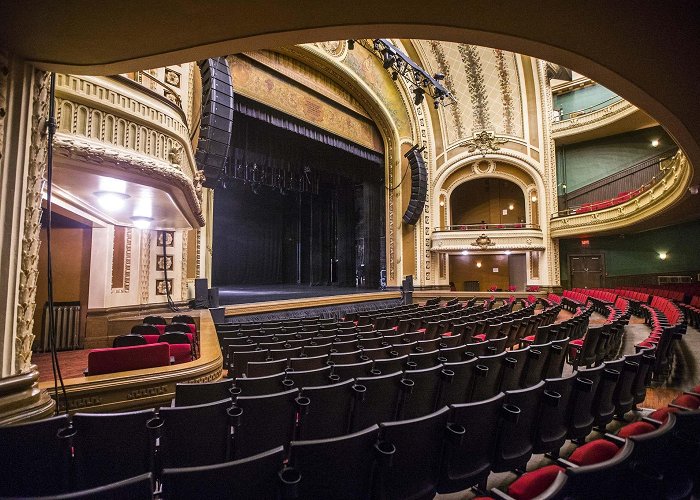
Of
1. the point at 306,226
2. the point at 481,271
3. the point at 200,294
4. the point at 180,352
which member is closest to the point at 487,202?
the point at 481,271

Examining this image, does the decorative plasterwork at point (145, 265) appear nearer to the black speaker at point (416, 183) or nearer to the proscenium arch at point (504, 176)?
the black speaker at point (416, 183)

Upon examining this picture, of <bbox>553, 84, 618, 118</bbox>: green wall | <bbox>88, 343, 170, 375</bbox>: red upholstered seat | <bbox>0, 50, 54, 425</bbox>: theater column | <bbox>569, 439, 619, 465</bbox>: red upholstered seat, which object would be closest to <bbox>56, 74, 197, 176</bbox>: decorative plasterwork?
<bbox>0, 50, 54, 425</bbox>: theater column

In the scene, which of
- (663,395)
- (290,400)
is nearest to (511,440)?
(290,400)

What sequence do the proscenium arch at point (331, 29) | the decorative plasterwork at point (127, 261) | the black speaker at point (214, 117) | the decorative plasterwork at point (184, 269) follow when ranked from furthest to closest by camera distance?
the decorative plasterwork at point (184, 269)
the decorative plasterwork at point (127, 261)
the black speaker at point (214, 117)
the proscenium arch at point (331, 29)

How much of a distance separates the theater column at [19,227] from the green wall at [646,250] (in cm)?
1654

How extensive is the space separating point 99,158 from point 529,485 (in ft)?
13.1

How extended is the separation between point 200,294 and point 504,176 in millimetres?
14015

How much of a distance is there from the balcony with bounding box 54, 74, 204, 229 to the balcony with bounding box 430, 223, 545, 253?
11.6 m

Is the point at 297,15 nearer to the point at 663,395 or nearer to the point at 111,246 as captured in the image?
the point at 663,395

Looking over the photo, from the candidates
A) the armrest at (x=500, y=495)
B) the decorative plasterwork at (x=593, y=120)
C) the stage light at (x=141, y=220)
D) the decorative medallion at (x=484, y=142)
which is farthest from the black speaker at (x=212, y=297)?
the decorative plasterwork at (x=593, y=120)

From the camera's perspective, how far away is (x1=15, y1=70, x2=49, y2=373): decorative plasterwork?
205cm

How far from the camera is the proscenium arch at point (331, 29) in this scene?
175 cm

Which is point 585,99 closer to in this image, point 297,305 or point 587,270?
point 587,270

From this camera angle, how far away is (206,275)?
27.2 ft
